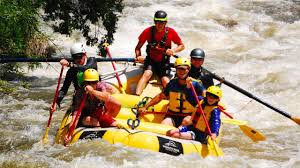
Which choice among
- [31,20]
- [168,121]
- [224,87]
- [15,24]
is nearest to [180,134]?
[168,121]

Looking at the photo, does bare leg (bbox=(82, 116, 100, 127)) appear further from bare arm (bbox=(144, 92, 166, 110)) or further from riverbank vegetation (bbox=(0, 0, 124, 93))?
riverbank vegetation (bbox=(0, 0, 124, 93))

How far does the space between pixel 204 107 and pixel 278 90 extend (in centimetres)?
499

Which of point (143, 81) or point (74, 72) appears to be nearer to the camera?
point (74, 72)

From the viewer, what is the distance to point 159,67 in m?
8.05

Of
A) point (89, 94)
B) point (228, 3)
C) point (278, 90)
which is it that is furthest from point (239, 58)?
point (89, 94)

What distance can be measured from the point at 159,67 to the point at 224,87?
3.78 meters

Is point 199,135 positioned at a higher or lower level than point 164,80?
lower

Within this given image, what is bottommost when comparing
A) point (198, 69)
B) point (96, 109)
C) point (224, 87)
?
point (224, 87)

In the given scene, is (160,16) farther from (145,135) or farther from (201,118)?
(145,135)

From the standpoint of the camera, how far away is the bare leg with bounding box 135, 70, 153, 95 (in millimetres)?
7805

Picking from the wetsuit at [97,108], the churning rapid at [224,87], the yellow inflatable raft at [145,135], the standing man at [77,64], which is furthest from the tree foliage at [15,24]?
the wetsuit at [97,108]

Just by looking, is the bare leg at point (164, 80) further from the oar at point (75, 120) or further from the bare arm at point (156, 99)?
the oar at point (75, 120)

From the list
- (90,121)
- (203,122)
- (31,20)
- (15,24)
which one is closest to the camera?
(203,122)

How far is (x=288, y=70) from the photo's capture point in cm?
1186
